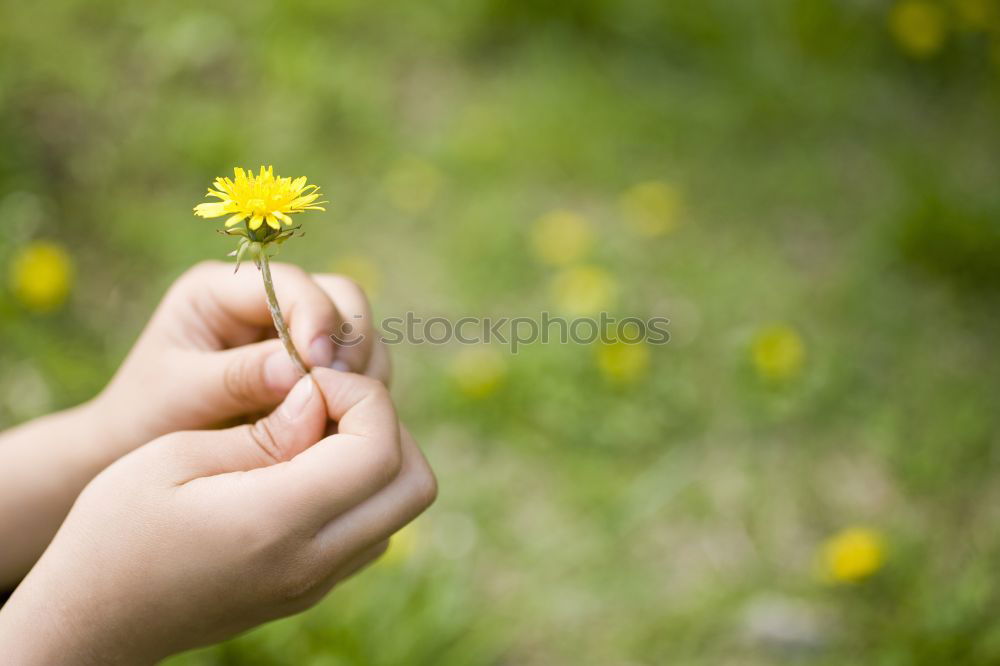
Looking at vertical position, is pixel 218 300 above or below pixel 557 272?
below

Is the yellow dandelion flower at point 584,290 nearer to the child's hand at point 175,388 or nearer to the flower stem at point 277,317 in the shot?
the child's hand at point 175,388

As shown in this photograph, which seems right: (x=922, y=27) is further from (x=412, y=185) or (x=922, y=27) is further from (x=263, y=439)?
(x=263, y=439)

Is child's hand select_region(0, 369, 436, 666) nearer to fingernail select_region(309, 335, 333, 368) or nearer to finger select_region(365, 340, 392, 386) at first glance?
fingernail select_region(309, 335, 333, 368)

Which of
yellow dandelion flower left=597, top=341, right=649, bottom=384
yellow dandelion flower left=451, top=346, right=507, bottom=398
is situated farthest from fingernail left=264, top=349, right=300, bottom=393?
yellow dandelion flower left=597, top=341, right=649, bottom=384

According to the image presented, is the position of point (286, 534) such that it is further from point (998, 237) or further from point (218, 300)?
point (998, 237)

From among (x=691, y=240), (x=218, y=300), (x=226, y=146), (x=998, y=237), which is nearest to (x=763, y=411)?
(x=691, y=240)

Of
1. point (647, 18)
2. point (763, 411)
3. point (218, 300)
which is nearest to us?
point (218, 300)

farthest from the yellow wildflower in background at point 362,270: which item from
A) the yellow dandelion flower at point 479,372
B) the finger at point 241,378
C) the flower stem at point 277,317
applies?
the flower stem at point 277,317

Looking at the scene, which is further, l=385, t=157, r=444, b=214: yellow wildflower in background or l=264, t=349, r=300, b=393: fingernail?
l=385, t=157, r=444, b=214: yellow wildflower in background
